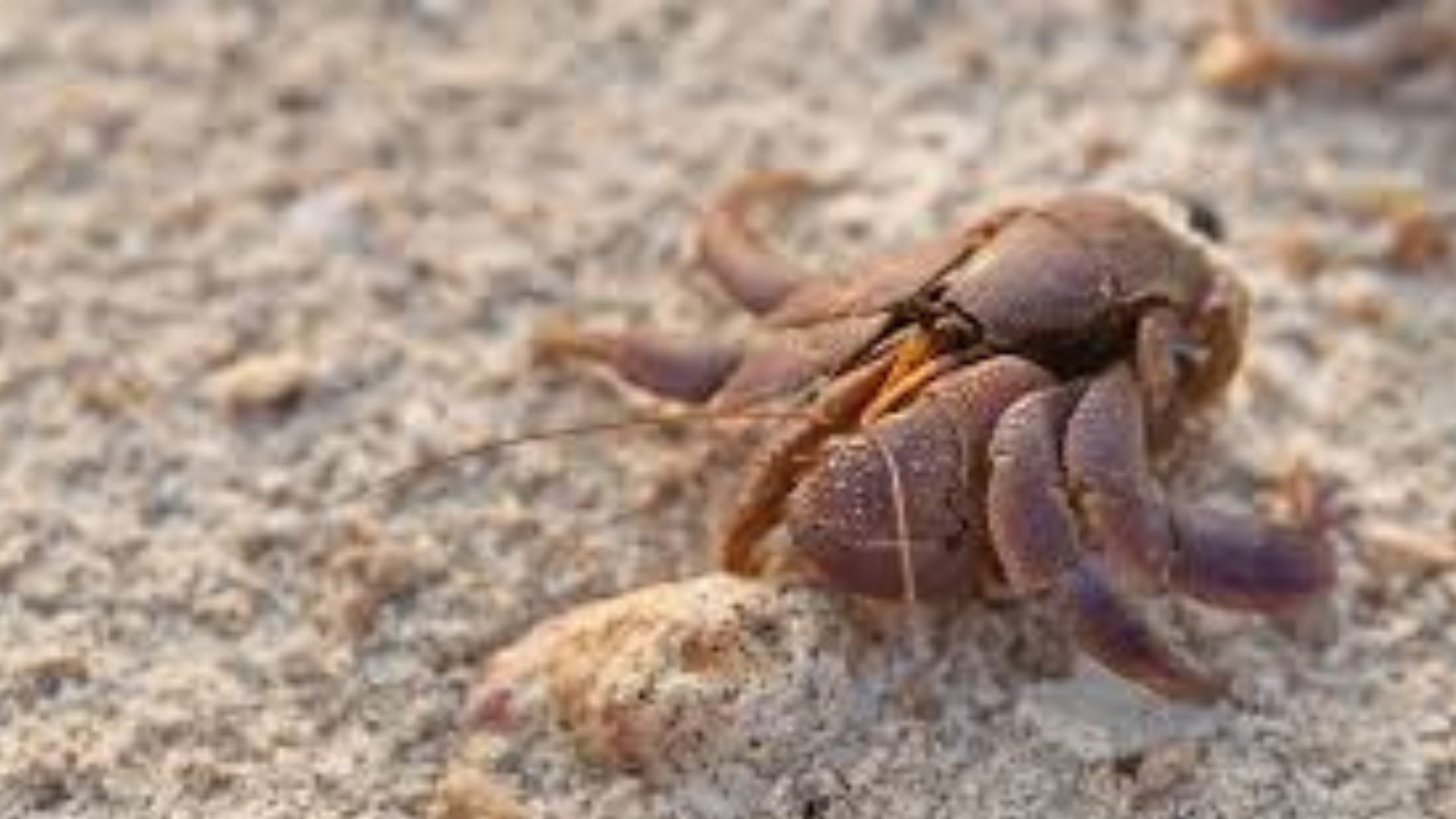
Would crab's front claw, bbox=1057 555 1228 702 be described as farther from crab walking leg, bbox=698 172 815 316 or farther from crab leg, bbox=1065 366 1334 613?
crab walking leg, bbox=698 172 815 316

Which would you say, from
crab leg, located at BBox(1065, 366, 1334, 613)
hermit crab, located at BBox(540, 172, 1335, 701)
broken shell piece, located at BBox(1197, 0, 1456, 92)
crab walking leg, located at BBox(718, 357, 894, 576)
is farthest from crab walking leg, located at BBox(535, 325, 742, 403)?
broken shell piece, located at BBox(1197, 0, 1456, 92)

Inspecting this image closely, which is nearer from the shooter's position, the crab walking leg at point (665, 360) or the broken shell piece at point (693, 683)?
the broken shell piece at point (693, 683)

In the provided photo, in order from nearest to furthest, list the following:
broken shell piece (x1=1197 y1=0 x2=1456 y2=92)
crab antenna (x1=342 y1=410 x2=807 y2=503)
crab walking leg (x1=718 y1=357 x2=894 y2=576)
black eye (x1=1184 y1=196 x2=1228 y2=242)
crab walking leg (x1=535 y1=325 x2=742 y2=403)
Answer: crab walking leg (x1=718 y1=357 x2=894 y2=576) < crab antenna (x1=342 y1=410 x2=807 y2=503) < crab walking leg (x1=535 y1=325 x2=742 y2=403) < black eye (x1=1184 y1=196 x2=1228 y2=242) < broken shell piece (x1=1197 y1=0 x2=1456 y2=92)

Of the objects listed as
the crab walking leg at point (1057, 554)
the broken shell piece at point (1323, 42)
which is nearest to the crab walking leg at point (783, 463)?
the crab walking leg at point (1057, 554)

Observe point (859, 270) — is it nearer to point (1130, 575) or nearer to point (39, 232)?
point (1130, 575)

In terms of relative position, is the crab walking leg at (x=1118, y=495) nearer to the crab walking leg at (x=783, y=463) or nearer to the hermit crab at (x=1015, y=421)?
the hermit crab at (x=1015, y=421)

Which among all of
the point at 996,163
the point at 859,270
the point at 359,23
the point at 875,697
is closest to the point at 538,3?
the point at 359,23
